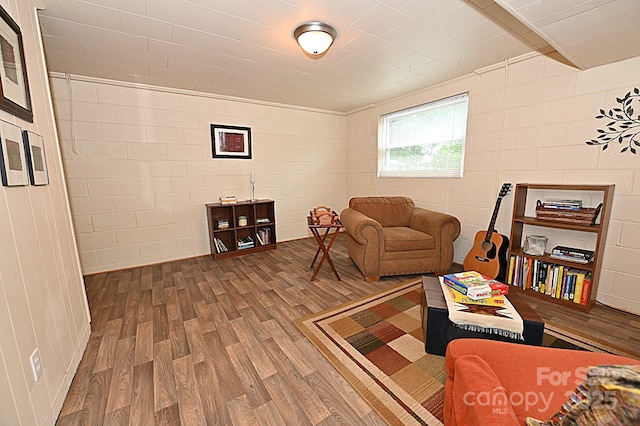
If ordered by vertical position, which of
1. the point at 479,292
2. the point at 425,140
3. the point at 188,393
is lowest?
the point at 188,393

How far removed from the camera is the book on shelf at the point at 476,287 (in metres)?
1.62

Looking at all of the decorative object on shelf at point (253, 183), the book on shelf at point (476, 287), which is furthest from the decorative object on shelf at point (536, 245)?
the decorative object on shelf at point (253, 183)

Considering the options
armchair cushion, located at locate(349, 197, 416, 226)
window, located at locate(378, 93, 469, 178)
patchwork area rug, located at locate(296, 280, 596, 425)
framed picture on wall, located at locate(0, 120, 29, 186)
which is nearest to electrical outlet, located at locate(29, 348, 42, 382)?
framed picture on wall, located at locate(0, 120, 29, 186)

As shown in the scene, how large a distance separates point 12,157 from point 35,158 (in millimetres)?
300

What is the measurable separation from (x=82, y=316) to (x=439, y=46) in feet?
12.0

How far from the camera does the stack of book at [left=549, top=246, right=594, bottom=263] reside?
7.28ft

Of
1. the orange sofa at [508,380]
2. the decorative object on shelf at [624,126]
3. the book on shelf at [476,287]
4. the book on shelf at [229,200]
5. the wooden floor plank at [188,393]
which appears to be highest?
the decorative object on shelf at [624,126]

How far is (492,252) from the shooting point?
8.72 ft

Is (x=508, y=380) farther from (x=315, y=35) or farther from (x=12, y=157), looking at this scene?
(x=315, y=35)

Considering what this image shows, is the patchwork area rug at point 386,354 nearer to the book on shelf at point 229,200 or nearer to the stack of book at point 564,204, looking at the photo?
the stack of book at point 564,204

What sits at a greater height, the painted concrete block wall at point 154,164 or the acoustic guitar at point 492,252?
the painted concrete block wall at point 154,164

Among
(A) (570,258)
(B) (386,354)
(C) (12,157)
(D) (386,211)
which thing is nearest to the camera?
(C) (12,157)

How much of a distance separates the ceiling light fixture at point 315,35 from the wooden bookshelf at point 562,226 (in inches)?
89.5

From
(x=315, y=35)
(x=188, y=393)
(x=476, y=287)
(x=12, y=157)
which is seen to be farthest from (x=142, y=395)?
(x=315, y=35)
